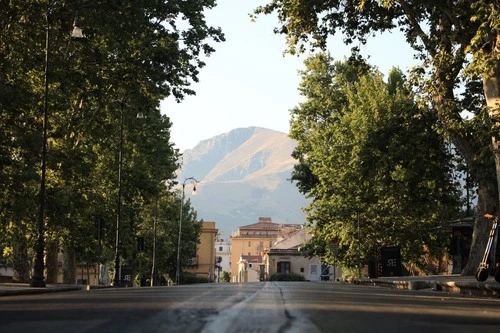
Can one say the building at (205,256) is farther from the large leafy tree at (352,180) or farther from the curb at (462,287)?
the curb at (462,287)

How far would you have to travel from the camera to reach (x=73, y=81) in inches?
1214

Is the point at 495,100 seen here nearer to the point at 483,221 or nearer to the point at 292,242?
the point at 483,221

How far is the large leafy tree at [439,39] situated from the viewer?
2425 cm

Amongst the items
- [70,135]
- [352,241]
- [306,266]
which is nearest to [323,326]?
[70,135]

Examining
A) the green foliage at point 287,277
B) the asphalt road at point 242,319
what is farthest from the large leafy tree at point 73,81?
the green foliage at point 287,277

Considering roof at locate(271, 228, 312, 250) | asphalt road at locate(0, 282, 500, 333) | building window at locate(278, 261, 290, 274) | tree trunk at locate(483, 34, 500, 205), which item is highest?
roof at locate(271, 228, 312, 250)

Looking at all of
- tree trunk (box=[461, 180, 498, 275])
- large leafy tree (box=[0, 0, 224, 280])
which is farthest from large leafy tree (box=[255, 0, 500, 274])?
large leafy tree (box=[0, 0, 224, 280])

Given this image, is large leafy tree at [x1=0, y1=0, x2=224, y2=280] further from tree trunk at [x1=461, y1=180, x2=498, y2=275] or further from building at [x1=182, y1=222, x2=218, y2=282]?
building at [x1=182, y1=222, x2=218, y2=282]

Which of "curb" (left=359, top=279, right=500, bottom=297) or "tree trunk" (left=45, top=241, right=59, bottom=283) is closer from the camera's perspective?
"curb" (left=359, top=279, right=500, bottom=297)

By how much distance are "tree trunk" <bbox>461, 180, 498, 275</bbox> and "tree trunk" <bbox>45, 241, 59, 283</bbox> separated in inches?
823

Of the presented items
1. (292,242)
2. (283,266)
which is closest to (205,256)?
(283,266)

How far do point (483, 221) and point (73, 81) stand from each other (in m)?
17.2

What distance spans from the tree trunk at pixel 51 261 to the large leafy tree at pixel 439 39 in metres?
17.7

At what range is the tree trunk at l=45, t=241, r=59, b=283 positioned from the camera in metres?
38.5
